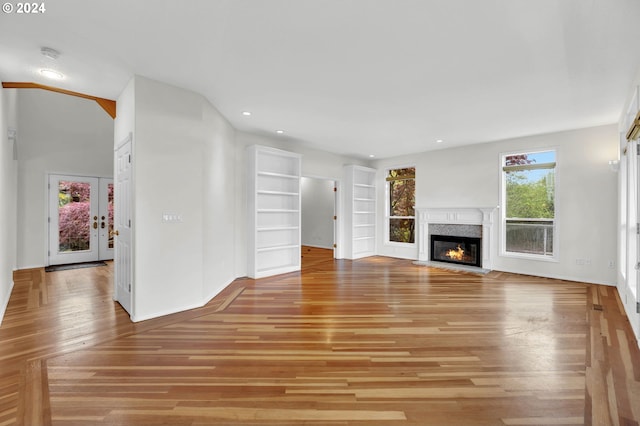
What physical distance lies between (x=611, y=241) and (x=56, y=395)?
7019 mm

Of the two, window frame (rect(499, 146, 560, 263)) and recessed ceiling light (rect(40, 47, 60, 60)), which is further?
window frame (rect(499, 146, 560, 263))

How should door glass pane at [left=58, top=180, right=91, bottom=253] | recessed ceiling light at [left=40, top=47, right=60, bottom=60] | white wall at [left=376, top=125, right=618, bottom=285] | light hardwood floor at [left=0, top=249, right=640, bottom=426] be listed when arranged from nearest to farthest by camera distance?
light hardwood floor at [left=0, top=249, right=640, bottom=426] < recessed ceiling light at [left=40, top=47, right=60, bottom=60] < white wall at [left=376, top=125, right=618, bottom=285] < door glass pane at [left=58, top=180, right=91, bottom=253]

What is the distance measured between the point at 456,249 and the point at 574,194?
228cm

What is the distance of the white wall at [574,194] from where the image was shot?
185 inches

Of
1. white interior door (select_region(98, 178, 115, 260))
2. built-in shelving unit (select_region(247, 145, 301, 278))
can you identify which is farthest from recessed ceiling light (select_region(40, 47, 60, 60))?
white interior door (select_region(98, 178, 115, 260))

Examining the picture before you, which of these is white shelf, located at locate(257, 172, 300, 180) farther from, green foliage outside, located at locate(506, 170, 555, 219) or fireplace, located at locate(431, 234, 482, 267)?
green foliage outside, located at locate(506, 170, 555, 219)

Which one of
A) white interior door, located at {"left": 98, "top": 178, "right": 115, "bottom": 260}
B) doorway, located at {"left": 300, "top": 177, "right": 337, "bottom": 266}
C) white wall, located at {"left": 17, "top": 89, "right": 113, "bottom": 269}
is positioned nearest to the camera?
white wall, located at {"left": 17, "top": 89, "right": 113, "bottom": 269}

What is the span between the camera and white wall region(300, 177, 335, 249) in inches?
356

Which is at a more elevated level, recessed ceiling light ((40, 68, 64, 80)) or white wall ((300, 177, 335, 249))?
recessed ceiling light ((40, 68, 64, 80))

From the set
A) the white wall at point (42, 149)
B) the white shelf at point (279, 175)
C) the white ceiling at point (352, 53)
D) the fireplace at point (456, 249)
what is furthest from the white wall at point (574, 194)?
the white wall at point (42, 149)

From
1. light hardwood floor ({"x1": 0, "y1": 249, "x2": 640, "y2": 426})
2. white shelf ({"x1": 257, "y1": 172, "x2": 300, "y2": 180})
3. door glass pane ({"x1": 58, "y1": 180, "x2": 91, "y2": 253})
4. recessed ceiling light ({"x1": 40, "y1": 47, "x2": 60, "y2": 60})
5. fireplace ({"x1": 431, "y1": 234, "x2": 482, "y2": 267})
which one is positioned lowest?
light hardwood floor ({"x1": 0, "y1": 249, "x2": 640, "y2": 426})

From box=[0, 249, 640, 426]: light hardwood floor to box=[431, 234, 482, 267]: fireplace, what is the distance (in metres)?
2.03

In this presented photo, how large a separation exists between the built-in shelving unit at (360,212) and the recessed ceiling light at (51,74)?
5406 millimetres

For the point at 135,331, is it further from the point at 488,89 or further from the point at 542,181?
the point at 542,181
